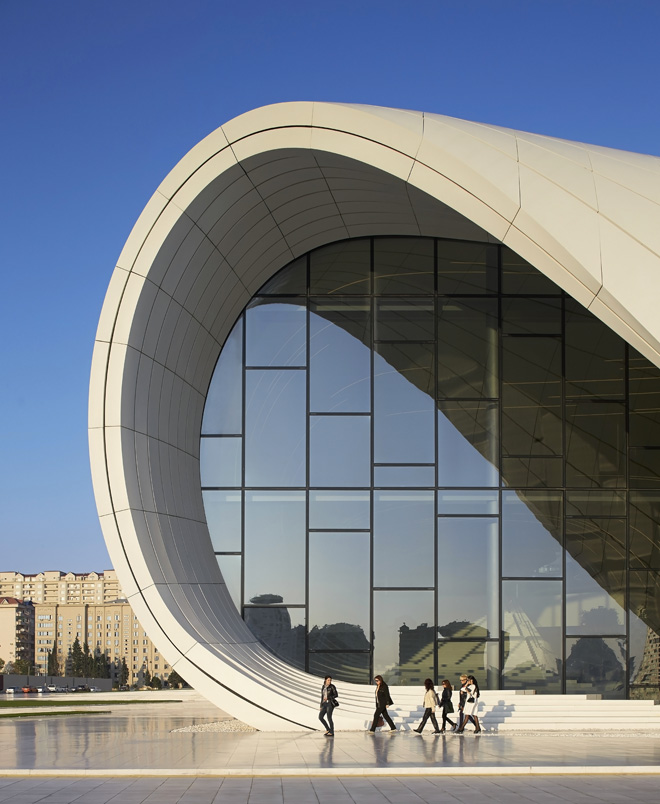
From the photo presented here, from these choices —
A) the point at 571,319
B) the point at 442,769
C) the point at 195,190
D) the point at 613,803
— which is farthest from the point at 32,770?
the point at 571,319

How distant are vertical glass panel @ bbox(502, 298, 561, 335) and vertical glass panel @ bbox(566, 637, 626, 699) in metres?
6.92

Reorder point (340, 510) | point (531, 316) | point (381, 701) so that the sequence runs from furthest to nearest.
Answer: point (531, 316)
point (340, 510)
point (381, 701)

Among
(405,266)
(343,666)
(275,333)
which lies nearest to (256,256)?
(275,333)

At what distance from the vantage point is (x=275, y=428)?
22.9 meters

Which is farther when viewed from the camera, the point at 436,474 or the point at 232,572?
the point at 436,474

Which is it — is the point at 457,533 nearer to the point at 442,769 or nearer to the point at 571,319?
the point at 571,319

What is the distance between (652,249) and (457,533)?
30.1 feet

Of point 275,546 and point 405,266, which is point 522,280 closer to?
point 405,266

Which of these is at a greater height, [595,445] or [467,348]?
[467,348]

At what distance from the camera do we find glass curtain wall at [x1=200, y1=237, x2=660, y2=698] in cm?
2197

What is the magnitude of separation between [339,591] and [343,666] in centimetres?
160

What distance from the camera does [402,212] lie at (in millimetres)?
21438

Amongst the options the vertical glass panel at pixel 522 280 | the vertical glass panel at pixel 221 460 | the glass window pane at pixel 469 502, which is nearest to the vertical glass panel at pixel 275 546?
the vertical glass panel at pixel 221 460

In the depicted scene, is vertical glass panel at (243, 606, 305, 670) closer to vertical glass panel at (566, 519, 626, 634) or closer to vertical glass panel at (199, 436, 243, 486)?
vertical glass panel at (199, 436, 243, 486)
